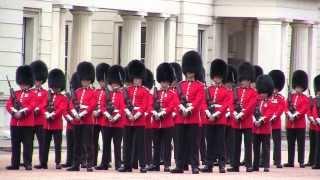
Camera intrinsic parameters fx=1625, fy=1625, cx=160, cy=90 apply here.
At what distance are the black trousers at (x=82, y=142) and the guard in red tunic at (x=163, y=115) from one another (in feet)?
3.52

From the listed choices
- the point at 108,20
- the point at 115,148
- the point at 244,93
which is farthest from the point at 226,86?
the point at 108,20

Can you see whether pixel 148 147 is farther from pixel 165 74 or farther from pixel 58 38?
pixel 58 38

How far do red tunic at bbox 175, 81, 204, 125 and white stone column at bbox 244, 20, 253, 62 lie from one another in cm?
1962

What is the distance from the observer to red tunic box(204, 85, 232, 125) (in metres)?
26.8

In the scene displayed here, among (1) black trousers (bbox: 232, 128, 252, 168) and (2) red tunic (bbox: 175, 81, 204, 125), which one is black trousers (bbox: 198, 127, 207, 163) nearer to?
(1) black trousers (bbox: 232, 128, 252, 168)

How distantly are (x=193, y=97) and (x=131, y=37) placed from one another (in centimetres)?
1514

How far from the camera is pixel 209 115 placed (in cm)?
2673

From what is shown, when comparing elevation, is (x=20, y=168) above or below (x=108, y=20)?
below

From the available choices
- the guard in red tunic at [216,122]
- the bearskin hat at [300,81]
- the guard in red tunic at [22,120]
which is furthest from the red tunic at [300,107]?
the guard in red tunic at [22,120]

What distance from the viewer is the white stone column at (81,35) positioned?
130ft

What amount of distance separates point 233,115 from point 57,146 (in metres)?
3.06

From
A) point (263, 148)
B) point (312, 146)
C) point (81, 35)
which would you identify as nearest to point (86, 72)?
point (263, 148)

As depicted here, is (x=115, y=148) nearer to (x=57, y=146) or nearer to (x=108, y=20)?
(x=57, y=146)

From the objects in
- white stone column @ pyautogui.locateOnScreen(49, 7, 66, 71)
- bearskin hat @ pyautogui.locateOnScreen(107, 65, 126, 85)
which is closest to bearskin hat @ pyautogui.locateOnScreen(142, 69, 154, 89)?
bearskin hat @ pyautogui.locateOnScreen(107, 65, 126, 85)
